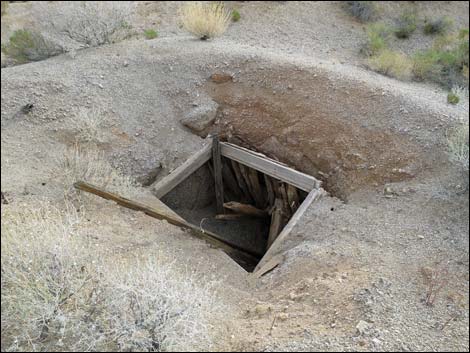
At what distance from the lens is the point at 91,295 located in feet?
12.3

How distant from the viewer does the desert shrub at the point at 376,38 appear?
8.94m

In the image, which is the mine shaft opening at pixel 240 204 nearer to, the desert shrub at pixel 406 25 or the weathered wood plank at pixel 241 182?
the weathered wood plank at pixel 241 182

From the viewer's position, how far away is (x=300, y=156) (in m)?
7.18

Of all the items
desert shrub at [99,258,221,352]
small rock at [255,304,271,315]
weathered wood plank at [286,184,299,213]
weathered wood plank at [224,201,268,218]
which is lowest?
weathered wood plank at [224,201,268,218]

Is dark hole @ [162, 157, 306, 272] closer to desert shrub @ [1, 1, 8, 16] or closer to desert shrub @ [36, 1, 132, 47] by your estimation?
desert shrub @ [36, 1, 132, 47]

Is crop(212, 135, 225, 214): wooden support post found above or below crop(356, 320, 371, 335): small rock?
below

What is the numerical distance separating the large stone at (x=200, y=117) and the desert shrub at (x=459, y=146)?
3.62 metres

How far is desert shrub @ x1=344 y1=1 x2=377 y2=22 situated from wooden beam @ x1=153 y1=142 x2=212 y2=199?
5.53 metres

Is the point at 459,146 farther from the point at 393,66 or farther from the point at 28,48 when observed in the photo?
the point at 28,48

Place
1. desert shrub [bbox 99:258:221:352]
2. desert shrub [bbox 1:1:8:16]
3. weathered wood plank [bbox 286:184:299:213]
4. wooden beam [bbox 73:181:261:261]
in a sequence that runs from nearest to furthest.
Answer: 1. desert shrub [bbox 99:258:221:352]
2. wooden beam [bbox 73:181:261:261]
3. weathered wood plank [bbox 286:184:299:213]
4. desert shrub [bbox 1:1:8:16]

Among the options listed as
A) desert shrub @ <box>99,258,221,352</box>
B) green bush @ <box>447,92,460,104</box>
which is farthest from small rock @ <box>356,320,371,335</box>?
green bush @ <box>447,92,460,104</box>

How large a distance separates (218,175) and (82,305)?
4.62m

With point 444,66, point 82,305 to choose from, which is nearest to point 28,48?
point 82,305

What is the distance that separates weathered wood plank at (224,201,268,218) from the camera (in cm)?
820
